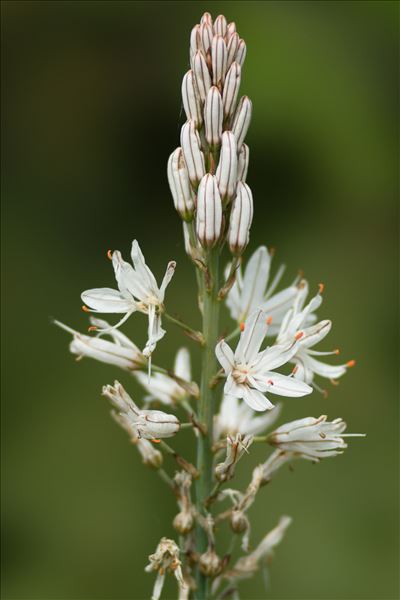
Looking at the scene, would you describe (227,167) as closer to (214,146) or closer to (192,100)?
(214,146)

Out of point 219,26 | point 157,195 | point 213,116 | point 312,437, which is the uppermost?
point 157,195

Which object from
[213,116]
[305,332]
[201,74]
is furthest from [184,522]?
[201,74]

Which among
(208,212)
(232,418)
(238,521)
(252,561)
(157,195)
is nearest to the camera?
(208,212)

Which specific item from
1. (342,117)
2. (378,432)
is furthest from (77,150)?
(378,432)

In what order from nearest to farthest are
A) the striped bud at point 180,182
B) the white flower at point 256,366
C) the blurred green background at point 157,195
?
the white flower at point 256,366 < the striped bud at point 180,182 < the blurred green background at point 157,195

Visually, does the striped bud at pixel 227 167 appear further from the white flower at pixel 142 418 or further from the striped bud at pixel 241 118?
the white flower at pixel 142 418

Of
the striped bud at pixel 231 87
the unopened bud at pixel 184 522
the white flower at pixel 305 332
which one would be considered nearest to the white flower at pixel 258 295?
the white flower at pixel 305 332

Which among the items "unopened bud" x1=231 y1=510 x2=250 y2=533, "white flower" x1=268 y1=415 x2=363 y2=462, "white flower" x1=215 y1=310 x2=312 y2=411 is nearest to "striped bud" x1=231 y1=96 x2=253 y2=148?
"white flower" x1=215 y1=310 x2=312 y2=411
